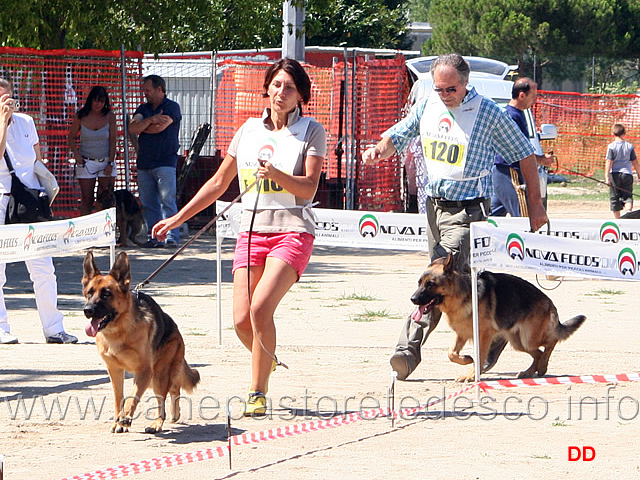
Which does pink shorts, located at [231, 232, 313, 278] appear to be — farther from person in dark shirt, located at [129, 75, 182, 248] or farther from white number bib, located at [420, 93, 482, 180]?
person in dark shirt, located at [129, 75, 182, 248]

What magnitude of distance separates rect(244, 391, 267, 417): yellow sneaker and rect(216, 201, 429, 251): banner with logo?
2600 millimetres

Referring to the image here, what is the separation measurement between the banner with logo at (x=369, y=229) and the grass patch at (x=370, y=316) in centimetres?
157

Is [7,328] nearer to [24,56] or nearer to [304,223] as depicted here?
[304,223]

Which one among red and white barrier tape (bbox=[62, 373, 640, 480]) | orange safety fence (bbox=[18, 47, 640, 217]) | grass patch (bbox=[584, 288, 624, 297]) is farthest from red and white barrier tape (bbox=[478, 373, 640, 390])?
orange safety fence (bbox=[18, 47, 640, 217])

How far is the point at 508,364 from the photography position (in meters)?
8.45

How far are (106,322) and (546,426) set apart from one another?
2475 millimetres

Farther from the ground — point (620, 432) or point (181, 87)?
point (181, 87)

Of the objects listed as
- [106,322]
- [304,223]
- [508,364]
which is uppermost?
[304,223]

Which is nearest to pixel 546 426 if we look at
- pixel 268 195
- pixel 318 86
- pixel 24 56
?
pixel 268 195

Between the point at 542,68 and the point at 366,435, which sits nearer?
the point at 366,435

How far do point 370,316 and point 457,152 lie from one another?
3.70 metres

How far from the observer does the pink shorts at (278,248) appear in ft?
20.8

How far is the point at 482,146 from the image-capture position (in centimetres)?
711

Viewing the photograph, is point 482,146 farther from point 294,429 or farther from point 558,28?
point 558,28
